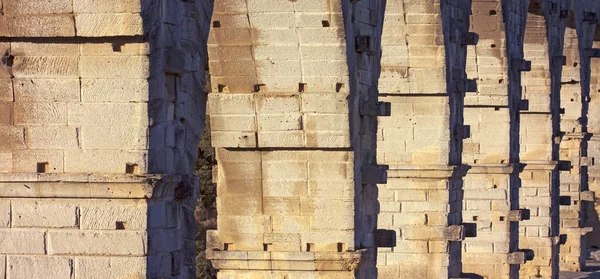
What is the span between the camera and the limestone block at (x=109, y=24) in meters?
9.30

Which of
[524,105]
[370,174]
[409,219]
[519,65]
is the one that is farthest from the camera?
[524,105]

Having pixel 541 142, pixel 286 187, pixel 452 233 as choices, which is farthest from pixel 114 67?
pixel 541 142

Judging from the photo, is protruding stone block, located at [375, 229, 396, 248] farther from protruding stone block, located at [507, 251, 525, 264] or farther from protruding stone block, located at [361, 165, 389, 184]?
protruding stone block, located at [507, 251, 525, 264]

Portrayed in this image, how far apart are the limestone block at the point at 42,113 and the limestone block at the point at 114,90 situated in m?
0.15

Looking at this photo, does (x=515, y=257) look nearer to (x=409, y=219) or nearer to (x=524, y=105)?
(x=524, y=105)

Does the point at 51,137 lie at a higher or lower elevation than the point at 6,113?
lower

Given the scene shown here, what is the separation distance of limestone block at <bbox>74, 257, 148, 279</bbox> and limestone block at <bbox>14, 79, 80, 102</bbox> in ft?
3.10

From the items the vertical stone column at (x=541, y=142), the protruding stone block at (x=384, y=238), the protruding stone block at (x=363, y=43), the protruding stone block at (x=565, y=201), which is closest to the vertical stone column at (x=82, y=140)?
the protruding stone block at (x=363, y=43)

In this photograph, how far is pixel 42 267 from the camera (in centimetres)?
955

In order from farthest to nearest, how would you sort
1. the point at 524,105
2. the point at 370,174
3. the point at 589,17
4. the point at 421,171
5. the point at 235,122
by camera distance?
the point at 589,17, the point at 524,105, the point at 421,171, the point at 370,174, the point at 235,122

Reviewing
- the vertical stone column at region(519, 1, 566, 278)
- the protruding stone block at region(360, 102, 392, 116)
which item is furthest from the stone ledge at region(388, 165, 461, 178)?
the vertical stone column at region(519, 1, 566, 278)

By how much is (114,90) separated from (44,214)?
0.83 m

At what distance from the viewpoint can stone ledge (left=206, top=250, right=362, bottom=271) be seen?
44.5 feet

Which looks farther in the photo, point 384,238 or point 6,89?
point 384,238
